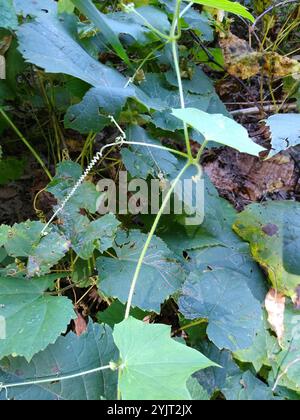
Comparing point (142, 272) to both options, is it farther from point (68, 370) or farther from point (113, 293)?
point (68, 370)

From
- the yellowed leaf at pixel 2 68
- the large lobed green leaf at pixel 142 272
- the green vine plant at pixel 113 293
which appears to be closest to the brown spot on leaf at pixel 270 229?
the green vine plant at pixel 113 293

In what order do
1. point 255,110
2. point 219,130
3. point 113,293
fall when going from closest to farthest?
point 219,130 < point 113,293 < point 255,110

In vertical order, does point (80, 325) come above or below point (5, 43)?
below

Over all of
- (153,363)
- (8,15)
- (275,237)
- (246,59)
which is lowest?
(275,237)

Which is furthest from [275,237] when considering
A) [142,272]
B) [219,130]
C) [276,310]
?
[219,130]

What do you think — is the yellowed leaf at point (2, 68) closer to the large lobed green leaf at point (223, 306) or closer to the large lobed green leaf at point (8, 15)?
Result: the large lobed green leaf at point (8, 15)

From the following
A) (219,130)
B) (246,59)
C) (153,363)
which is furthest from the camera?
(246,59)
